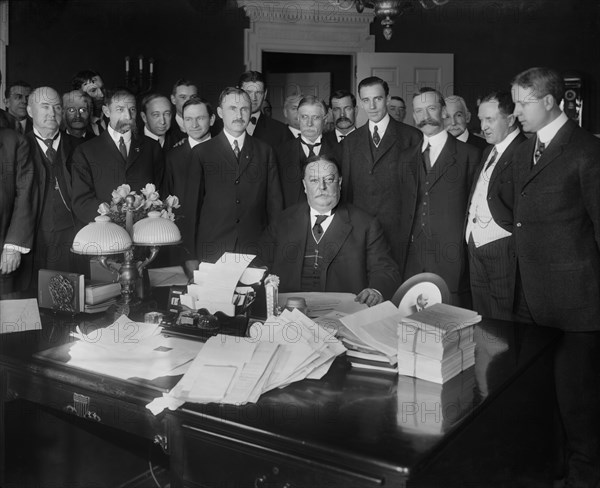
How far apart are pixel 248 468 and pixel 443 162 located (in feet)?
9.65

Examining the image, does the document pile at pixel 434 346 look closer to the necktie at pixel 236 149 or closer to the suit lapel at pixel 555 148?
the suit lapel at pixel 555 148

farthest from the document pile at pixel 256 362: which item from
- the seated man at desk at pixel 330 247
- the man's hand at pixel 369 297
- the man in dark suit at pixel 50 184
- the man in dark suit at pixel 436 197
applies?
the man in dark suit at pixel 50 184

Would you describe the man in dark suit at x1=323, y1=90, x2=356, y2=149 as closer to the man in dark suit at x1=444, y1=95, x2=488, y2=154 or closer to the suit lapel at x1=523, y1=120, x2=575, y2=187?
the man in dark suit at x1=444, y1=95, x2=488, y2=154

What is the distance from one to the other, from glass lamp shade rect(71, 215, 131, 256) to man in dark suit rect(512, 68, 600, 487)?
6.41 feet

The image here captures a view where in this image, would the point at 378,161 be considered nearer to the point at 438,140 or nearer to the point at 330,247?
the point at 438,140

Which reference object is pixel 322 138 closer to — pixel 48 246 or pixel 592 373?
pixel 48 246

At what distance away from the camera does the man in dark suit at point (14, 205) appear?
3850mm

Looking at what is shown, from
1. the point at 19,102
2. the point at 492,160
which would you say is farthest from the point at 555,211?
the point at 19,102

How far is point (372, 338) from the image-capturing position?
205 centimetres

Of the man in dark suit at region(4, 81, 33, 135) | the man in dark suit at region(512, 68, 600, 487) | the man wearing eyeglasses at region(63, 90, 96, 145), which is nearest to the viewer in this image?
the man in dark suit at region(512, 68, 600, 487)

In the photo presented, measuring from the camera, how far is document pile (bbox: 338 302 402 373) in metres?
2.00

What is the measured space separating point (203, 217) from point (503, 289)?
6.27 feet

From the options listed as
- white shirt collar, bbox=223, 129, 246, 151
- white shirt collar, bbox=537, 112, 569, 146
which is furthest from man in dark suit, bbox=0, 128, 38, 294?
white shirt collar, bbox=537, 112, 569, 146

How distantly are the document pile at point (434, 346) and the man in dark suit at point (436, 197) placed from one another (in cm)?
224
